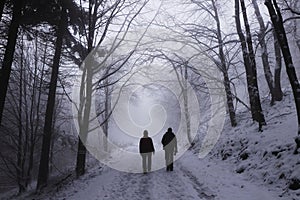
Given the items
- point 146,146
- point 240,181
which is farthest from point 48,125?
point 240,181

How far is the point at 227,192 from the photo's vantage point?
708 cm

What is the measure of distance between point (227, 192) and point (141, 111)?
10141 centimetres

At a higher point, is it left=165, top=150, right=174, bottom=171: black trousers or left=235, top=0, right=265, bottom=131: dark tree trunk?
left=235, top=0, right=265, bottom=131: dark tree trunk

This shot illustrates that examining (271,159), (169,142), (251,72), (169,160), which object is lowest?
(169,160)

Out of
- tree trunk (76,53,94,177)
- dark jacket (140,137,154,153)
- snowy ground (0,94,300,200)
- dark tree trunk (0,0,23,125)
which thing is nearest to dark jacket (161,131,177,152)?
dark jacket (140,137,154,153)

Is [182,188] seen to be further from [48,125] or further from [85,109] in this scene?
[48,125]

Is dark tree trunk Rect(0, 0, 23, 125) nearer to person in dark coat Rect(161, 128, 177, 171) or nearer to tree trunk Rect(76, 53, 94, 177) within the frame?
tree trunk Rect(76, 53, 94, 177)

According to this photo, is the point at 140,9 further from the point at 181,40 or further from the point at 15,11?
the point at 15,11

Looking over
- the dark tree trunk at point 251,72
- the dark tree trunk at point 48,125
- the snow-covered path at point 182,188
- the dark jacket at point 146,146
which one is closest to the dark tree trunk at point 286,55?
the snow-covered path at point 182,188

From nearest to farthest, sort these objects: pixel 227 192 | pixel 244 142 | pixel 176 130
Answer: pixel 227 192, pixel 244 142, pixel 176 130

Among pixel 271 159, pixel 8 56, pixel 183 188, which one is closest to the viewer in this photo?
pixel 183 188

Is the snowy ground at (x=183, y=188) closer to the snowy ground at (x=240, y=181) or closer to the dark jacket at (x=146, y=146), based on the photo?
the snowy ground at (x=240, y=181)

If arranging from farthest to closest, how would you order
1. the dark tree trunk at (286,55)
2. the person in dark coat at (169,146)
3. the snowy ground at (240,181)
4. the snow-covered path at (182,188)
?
1. the person in dark coat at (169,146)
2. the dark tree trunk at (286,55)
3. the snow-covered path at (182,188)
4. the snowy ground at (240,181)

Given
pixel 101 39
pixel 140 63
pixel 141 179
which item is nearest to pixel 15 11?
pixel 101 39
